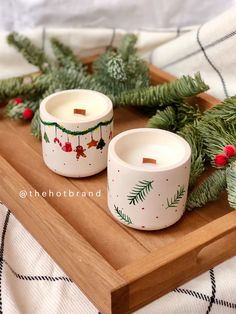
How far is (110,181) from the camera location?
0.52m

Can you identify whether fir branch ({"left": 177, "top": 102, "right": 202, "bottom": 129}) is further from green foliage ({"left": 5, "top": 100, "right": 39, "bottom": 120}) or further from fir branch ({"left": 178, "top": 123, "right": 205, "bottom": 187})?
green foliage ({"left": 5, "top": 100, "right": 39, "bottom": 120})

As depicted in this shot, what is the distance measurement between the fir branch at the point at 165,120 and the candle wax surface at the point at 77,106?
59mm

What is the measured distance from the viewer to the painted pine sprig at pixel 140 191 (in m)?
0.49

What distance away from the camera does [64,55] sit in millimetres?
788

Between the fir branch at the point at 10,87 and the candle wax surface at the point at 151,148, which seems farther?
the fir branch at the point at 10,87

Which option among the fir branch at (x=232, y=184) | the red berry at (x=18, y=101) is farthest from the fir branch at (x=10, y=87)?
the fir branch at (x=232, y=184)

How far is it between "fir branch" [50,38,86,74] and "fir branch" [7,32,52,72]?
0.02 m

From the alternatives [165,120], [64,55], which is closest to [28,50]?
[64,55]

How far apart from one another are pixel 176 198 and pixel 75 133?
0.13 metres

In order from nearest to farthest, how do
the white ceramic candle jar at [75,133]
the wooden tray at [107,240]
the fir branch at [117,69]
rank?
the wooden tray at [107,240]
the white ceramic candle jar at [75,133]
the fir branch at [117,69]

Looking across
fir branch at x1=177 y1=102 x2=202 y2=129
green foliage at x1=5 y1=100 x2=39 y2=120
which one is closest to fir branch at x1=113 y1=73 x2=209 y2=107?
fir branch at x1=177 y1=102 x2=202 y2=129

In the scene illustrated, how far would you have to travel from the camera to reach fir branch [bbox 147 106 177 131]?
2.02ft

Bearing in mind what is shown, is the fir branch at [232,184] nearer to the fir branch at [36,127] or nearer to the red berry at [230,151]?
the red berry at [230,151]

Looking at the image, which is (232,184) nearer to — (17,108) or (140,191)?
(140,191)
